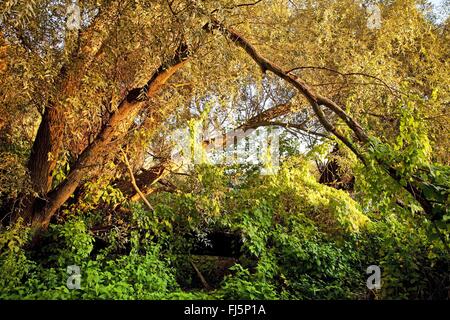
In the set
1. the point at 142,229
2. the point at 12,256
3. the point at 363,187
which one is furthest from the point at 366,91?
the point at 12,256

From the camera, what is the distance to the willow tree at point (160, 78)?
14.7ft

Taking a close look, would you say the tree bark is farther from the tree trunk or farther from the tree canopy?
the tree trunk

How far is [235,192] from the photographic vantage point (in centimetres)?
721

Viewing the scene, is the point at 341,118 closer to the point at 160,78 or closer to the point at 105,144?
the point at 160,78

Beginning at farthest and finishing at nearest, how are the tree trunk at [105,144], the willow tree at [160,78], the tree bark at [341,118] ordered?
the tree trunk at [105,144] → the willow tree at [160,78] → the tree bark at [341,118]

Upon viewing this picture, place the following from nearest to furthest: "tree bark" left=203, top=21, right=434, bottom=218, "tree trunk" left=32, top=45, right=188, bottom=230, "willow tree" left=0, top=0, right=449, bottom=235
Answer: "tree bark" left=203, top=21, right=434, bottom=218, "willow tree" left=0, top=0, right=449, bottom=235, "tree trunk" left=32, top=45, right=188, bottom=230

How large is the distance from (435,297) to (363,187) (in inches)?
69.8

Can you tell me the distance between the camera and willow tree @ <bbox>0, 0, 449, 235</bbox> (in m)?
4.48

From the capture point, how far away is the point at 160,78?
17.7 ft

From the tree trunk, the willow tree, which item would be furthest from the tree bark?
the tree trunk

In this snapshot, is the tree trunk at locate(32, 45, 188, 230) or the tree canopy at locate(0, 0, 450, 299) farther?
the tree trunk at locate(32, 45, 188, 230)

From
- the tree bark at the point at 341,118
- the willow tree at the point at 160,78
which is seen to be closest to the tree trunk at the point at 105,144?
the willow tree at the point at 160,78

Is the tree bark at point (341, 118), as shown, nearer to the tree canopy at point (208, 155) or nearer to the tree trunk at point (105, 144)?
the tree canopy at point (208, 155)
